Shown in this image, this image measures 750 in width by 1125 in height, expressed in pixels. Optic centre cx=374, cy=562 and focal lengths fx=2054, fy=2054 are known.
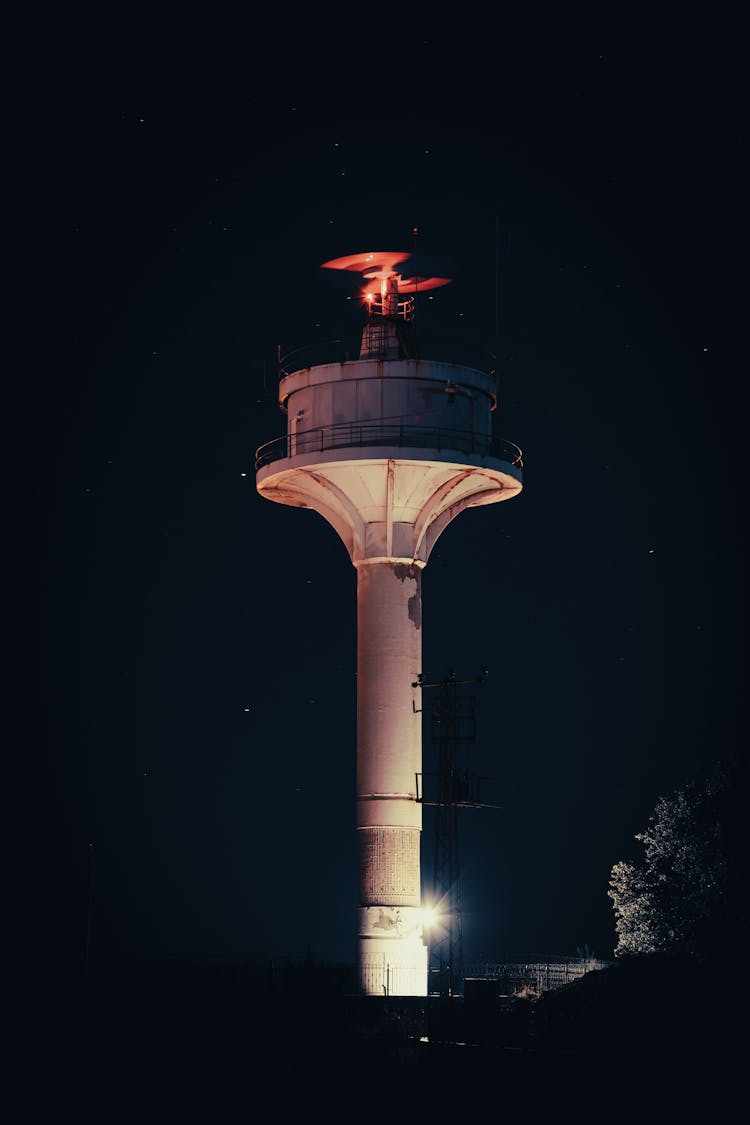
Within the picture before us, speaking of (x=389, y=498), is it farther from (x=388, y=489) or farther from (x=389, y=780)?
(x=389, y=780)

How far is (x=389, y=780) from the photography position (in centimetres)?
6600

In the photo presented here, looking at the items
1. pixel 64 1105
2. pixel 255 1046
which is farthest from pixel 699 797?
pixel 64 1105

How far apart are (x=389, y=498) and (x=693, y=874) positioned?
644 inches

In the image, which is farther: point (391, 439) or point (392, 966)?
point (391, 439)

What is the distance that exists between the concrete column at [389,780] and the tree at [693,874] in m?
8.26

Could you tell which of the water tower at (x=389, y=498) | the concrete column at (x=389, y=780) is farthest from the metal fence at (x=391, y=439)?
the concrete column at (x=389, y=780)

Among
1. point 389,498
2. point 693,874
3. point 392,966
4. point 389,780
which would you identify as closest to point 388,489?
point 389,498

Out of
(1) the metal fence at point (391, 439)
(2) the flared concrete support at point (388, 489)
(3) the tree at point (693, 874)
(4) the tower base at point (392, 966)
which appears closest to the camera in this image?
(4) the tower base at point (392, 966)

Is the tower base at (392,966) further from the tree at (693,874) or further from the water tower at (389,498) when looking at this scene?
the tree at (693,874)

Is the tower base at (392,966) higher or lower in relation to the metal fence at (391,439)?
lower

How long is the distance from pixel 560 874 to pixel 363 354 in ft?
144

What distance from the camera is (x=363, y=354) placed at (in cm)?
6988

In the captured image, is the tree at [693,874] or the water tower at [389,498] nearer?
the water tower at [389,498]

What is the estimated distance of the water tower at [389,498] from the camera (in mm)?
65688
